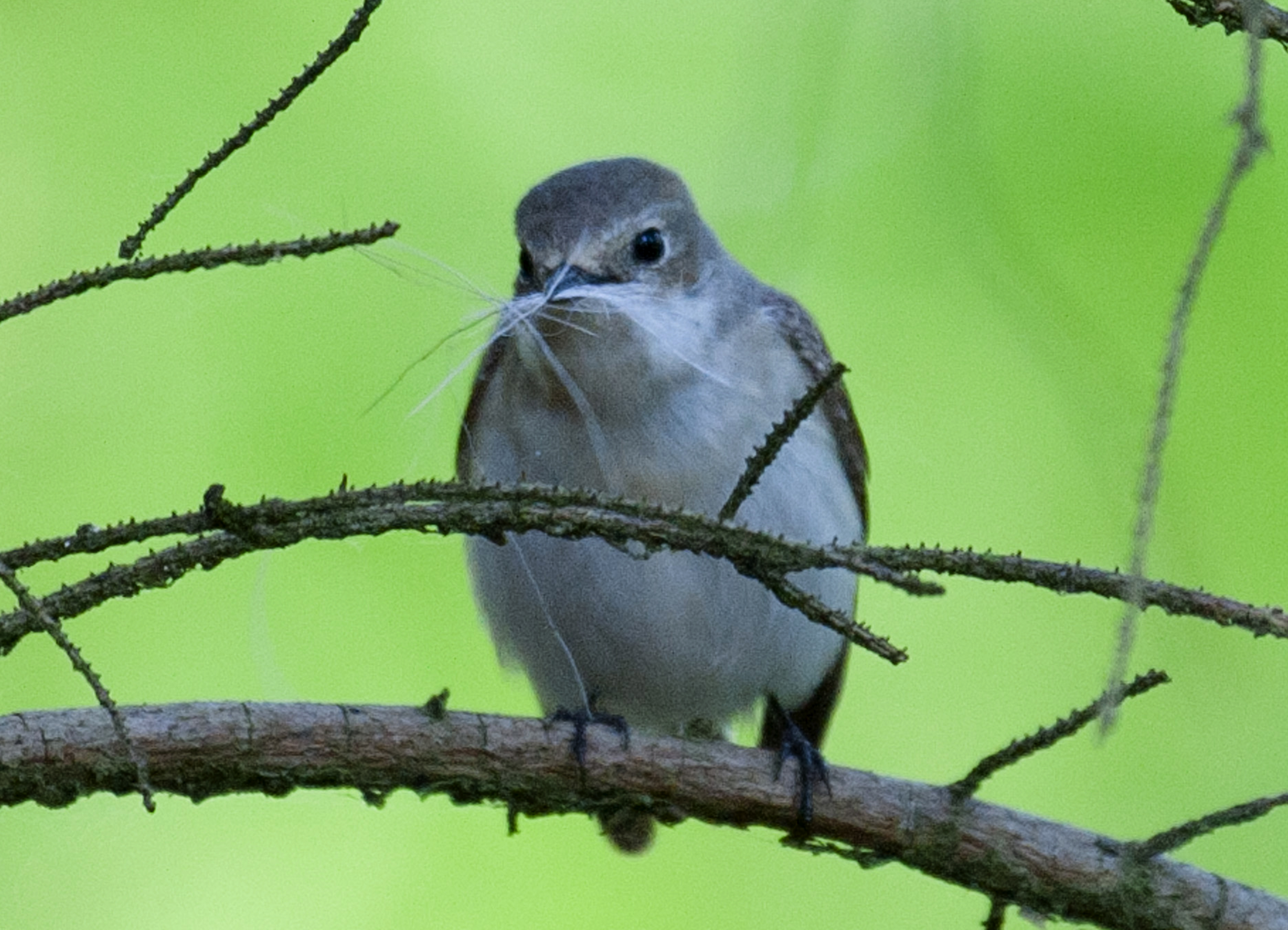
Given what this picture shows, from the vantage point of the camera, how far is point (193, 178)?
161cm

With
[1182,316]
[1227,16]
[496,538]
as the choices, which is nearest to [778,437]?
A: [496,538]

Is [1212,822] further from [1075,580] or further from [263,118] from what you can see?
[263,118]

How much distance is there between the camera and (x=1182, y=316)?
1.10 meters

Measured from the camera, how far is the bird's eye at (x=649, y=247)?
3.81m

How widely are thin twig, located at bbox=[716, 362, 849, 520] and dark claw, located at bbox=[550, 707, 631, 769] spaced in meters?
0.92

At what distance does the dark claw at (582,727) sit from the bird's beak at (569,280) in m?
0.87

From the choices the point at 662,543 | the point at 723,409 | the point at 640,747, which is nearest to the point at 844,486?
the point at 723,409

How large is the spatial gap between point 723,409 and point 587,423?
12.5 inches

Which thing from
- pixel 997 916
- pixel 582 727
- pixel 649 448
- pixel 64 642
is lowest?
pixel 64 642

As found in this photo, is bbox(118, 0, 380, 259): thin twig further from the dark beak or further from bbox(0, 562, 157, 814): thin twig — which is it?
the dark beak

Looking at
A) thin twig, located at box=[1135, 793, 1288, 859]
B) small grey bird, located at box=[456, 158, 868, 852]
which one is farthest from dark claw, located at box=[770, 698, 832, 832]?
thin twig, located at box=[1135, 793, 1288, 859]

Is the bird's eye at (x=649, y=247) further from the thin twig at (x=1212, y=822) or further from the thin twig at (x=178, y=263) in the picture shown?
the thin twig at (x=178, y=263)

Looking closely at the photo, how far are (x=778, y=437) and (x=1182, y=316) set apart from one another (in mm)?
786

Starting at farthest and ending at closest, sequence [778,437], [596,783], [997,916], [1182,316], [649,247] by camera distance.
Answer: [649,247] < [596,783] < [997,916] < [778,437] < [1182,316]
